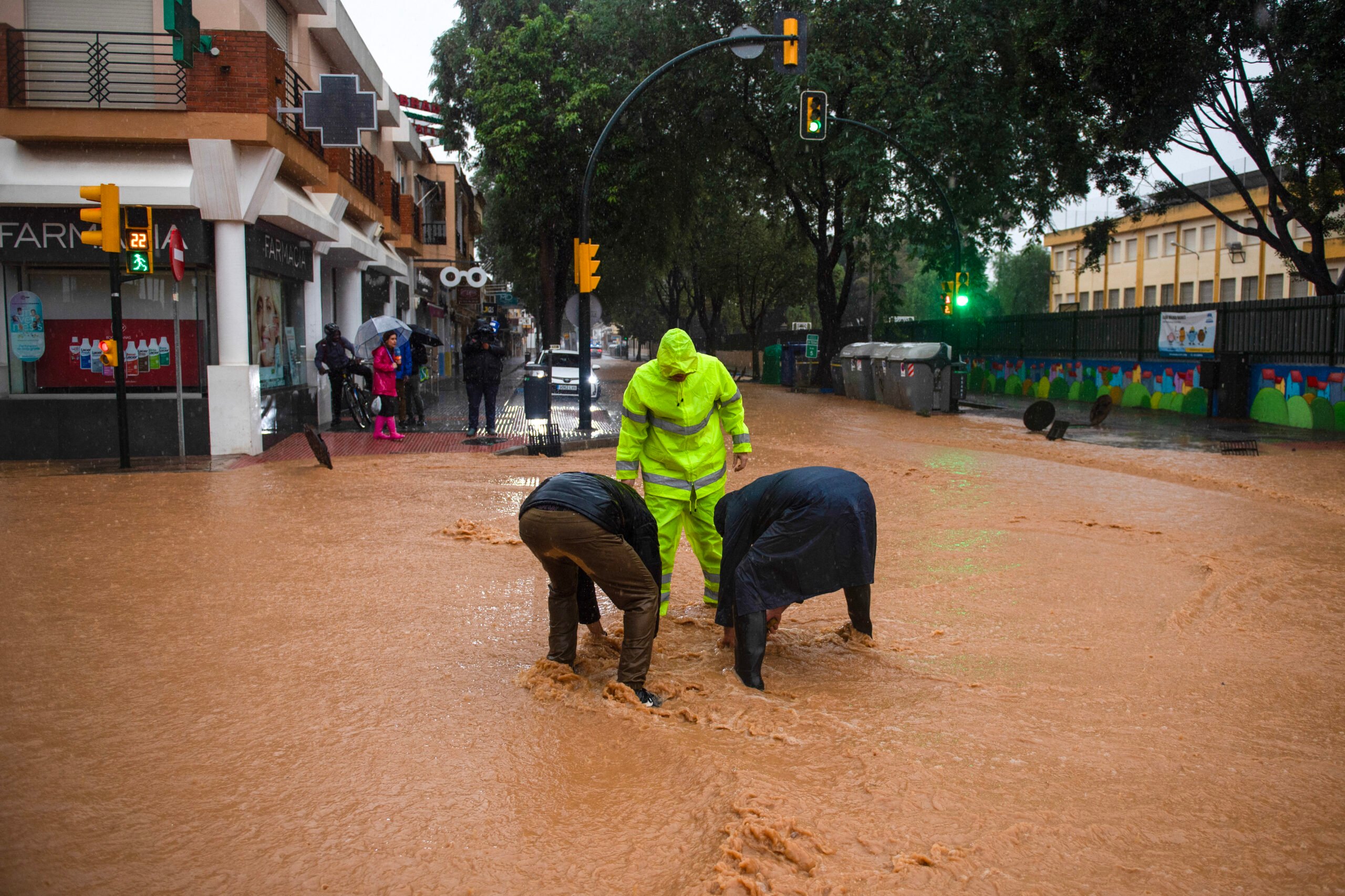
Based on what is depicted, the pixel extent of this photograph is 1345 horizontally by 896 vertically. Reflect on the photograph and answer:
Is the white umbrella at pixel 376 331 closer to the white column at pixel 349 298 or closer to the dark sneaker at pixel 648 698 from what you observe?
the white column at pixel 349 298

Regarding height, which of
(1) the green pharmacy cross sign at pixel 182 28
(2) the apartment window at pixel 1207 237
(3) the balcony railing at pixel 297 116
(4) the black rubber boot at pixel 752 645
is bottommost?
(4) the black rubber boot at pixel 752 645

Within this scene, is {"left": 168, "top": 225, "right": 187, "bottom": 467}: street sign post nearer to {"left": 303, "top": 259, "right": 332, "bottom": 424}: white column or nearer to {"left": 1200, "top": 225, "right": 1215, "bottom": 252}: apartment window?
{"left": 303, "top": 259, "right": 332, "bottom": 424}: white column

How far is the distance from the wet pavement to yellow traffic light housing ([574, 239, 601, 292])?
794 centimetres

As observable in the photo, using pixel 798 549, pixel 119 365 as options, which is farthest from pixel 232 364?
pixel 798 549

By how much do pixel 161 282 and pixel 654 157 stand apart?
1630 centimetres

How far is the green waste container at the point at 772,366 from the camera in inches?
1662

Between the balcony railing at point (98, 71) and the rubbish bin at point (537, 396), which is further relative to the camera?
the rubbish bin at point (537, 396)

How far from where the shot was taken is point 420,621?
242 inches

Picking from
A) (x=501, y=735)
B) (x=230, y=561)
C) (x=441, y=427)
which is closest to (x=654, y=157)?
(x=441, y=427)

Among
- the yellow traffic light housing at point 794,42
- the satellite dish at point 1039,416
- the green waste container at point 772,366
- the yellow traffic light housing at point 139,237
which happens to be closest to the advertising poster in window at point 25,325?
the yellow traffic light housing at point 139,237

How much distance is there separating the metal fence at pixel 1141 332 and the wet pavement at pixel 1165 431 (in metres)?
1.47

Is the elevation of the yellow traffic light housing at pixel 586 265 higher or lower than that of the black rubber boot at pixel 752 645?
higher

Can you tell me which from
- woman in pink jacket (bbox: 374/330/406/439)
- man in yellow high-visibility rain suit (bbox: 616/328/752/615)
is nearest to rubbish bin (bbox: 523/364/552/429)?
woman in pink jacket (bbox: 374/330/406/439)

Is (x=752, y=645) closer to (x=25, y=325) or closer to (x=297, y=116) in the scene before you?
(x=25, y=325)
